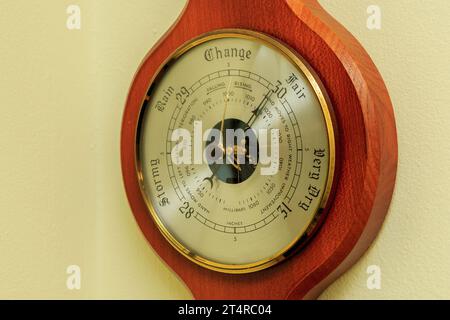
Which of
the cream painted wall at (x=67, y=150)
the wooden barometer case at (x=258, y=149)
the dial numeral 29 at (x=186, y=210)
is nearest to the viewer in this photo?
the wooden barometer case at (x=258, y=149)

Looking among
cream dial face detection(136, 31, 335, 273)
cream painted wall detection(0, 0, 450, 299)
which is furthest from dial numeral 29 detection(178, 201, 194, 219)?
cream painted wall detection(0, 0, 450, 299)

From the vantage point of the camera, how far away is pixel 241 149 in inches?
31.3

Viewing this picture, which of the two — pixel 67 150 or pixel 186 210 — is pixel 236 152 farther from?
pixel 67 150

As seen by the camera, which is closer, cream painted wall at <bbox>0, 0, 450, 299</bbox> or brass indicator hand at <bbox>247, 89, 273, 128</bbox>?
brass indicator hand at <bbox>247, 89, 273, 128</bbox>

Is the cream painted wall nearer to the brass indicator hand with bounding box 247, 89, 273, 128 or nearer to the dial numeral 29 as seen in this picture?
the dial numeral 29

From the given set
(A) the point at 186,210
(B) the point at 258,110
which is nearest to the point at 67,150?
(A) the point at 186,210

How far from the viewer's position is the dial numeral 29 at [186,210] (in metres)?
0.84

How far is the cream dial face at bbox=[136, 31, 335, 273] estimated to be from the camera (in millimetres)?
745

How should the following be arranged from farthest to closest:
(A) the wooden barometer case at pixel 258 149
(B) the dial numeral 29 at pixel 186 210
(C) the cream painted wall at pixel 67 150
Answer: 1. (C) the cream painted wall at pixel 67 150
2. (B) the dial numeral 29 at pixel 186 210
3. (A) the wooden barometer case at pixel 258 149

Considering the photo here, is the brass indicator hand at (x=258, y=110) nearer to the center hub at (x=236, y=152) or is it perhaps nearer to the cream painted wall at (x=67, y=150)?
the center hub at (x=236, y=152)

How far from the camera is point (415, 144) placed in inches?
29.5

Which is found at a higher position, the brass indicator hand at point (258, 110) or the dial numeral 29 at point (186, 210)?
the brass indicator hand at point (258, 110)

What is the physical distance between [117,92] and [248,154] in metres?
0.29

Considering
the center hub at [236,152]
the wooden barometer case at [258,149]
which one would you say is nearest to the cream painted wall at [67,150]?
the wooden barometer case at [258,149]
